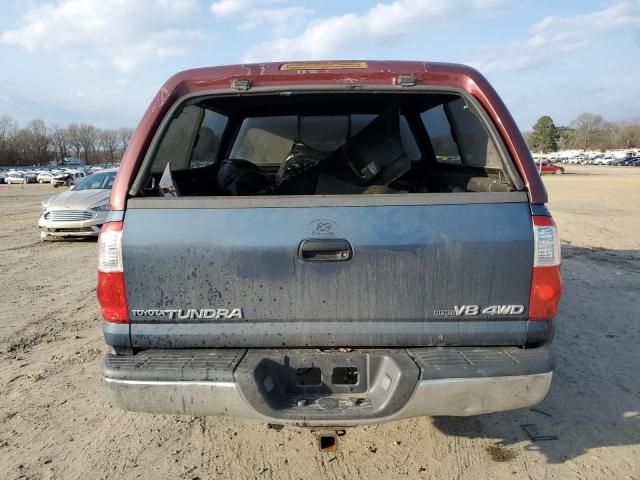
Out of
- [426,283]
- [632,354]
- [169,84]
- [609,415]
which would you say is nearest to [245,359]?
[426,283]

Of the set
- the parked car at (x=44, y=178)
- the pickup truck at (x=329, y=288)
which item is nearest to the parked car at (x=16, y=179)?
the parked car at (x=44, y=178)

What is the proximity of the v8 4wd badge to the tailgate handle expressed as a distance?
0.55 metres

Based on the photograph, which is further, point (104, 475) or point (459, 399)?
point (104, 475)

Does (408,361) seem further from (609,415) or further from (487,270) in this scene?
(609,415)

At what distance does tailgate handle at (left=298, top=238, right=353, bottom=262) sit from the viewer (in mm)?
2441

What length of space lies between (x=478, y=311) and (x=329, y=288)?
2.48 ft

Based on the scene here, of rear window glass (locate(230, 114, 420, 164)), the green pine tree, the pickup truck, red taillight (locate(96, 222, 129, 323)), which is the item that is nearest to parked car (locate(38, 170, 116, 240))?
rear window glass (locate(230, 114, 420, 164))

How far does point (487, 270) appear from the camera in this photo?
2.46 metres

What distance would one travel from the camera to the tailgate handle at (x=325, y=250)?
96.1 inches

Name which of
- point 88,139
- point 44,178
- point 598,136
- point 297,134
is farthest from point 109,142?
point 297,134

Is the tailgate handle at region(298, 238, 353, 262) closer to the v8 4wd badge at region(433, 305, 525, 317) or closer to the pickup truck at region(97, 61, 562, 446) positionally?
the pickup truck at region(97, 61, 562, 446)

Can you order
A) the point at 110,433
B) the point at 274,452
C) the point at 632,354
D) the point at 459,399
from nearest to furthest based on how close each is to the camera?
the point at 459,399, the point at 274,452, the point at 110,433, the point at 632,354

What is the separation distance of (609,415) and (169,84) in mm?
3658

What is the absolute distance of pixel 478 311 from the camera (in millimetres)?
2510
